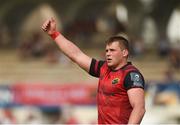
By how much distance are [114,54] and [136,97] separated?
1.67ft

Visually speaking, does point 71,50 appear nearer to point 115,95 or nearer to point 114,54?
point 114,54

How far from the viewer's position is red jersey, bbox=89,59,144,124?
19.0ft

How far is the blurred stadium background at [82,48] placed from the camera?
51.6ft

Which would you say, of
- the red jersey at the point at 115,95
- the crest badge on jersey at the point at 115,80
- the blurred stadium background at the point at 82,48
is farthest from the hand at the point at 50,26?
the blurred stadium background at the point at 82,48

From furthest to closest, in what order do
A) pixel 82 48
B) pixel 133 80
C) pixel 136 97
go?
pixel 82 48, pixel 133 80, pixel 136 97

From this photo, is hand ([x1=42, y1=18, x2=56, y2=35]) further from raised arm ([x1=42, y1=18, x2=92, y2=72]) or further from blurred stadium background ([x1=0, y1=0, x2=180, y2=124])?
blurred stadium background ([x1=0, y1=0, x2=180, y2=124])

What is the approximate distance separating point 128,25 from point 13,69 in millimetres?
6048

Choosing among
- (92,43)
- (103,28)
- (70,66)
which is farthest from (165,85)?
(103,28)

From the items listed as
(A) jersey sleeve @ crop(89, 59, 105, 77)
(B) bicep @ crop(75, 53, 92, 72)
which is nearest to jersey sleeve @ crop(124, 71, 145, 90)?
(A) jersey sleeve @ crop(89, 59, 105, 77)

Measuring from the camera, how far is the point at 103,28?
94.7ft

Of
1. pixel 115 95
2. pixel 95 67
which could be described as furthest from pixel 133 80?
pixel 95 67

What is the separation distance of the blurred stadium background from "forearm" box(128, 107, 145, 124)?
8.07 metres

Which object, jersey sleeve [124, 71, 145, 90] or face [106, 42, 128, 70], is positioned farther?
face [106, 42, 128, 70]

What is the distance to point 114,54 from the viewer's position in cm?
586
